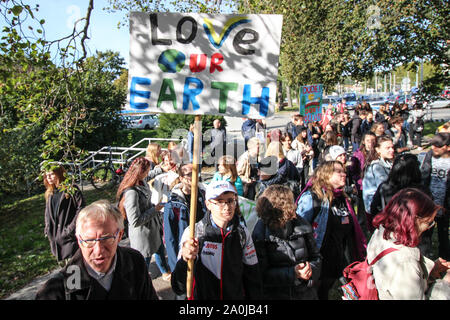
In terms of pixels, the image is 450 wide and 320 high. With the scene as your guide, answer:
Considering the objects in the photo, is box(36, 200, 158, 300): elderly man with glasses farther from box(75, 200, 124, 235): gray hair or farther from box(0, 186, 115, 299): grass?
box(0, 186, 115, 299): grass

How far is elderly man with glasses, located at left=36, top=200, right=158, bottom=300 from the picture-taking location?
1765mm

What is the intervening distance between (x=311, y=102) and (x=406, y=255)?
6.64 m

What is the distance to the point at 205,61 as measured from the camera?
2.34 m

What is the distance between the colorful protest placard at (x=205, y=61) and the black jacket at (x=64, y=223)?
1.94 m

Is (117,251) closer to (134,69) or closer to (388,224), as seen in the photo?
(134,69)

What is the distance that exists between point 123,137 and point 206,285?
13.8 metres

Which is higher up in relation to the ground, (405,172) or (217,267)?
(405,172)

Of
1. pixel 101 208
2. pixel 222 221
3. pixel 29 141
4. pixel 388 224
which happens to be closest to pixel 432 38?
pixel 388 224

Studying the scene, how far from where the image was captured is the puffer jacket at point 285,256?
259 cm

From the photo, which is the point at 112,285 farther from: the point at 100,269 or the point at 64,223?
the point at 64,223

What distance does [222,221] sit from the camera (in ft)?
7.68

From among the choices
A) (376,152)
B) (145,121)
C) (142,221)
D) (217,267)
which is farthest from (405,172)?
(145,121)

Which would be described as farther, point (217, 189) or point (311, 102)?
point (311, 102)

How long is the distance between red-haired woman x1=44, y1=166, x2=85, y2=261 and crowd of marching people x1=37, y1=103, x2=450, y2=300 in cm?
1
